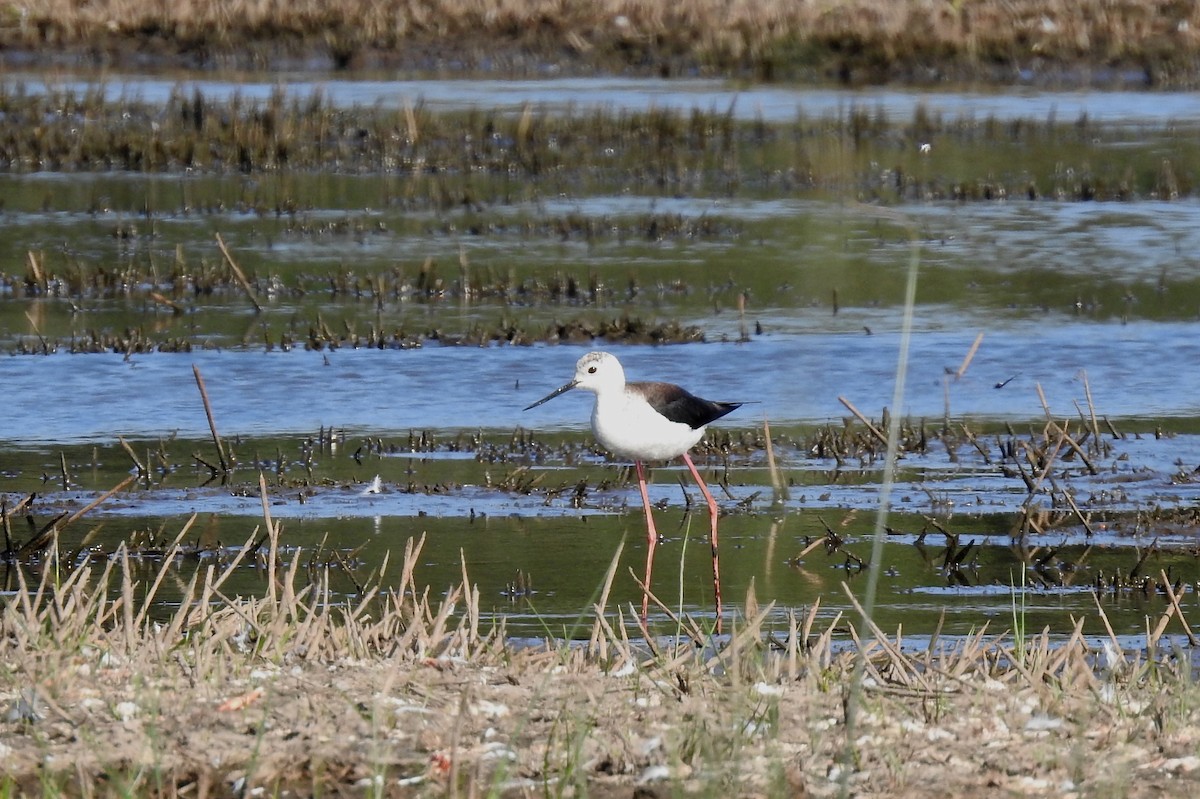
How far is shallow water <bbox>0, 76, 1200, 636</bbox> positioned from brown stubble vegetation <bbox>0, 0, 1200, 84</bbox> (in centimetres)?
944

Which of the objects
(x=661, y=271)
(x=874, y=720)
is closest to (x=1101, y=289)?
(x=661, y=271)

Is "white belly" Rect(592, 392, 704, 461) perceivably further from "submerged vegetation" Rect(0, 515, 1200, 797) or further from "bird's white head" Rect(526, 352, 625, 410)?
"submerged vegetation" Rect(0, 515, 1200, 797)

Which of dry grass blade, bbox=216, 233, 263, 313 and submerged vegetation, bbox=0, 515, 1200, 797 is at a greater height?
submerged vegetation, bbox=0, 515, 1200, 797

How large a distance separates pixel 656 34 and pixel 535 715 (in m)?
26.9

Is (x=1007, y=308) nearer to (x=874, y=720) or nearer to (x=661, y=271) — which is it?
(x=661, y=271)

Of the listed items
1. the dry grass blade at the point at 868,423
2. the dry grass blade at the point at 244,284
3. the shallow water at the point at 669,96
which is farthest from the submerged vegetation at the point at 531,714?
the shallow water at the point at 669,96

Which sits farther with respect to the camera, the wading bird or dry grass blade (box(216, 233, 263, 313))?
dry grass blade (box(216, 233, 263, 313))

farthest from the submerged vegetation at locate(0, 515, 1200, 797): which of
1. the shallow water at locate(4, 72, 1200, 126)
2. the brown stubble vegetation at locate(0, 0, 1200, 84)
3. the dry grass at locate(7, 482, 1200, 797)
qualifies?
the brown stubble vegetation at locate(0, 0, 1200, 84)

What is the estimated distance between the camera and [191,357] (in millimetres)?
11547

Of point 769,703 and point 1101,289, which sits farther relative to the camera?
point 1101,289

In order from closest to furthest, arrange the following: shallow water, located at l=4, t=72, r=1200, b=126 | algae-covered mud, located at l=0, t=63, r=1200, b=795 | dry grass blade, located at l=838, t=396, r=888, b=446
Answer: algae-covered mud, located at l=0, t=63, r=1200, b=795
dry grass blade, located at l=838, t=396, r=888, b=446
shallow water, located at l=4, t=72, r=1200, b=126

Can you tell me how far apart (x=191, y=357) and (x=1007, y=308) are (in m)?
5.11

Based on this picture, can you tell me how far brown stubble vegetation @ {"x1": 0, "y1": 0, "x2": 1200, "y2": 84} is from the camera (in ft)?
95.5

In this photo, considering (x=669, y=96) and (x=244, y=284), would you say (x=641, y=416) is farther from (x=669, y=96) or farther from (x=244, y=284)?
(x=669, y=96)
